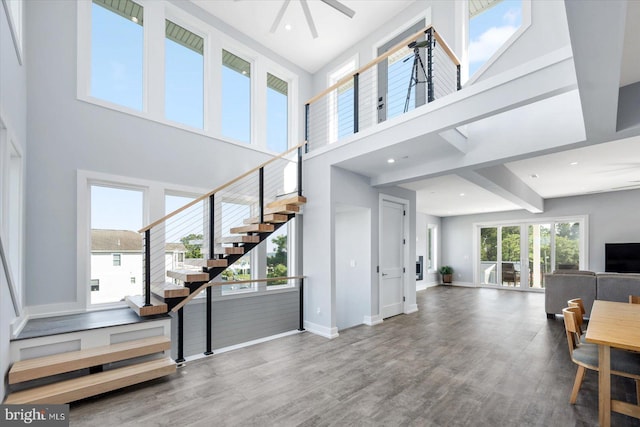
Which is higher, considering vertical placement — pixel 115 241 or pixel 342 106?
pixel 342 106

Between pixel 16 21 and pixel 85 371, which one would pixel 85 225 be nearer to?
pixel 85 371

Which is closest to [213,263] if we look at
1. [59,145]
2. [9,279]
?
[9,279]

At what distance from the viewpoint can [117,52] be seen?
4.27m

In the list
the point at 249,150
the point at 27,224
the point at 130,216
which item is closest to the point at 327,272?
the point at 249,150

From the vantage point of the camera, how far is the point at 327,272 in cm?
488

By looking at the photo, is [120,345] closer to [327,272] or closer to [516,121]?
[327,272]

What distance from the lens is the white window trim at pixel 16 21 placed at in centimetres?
266

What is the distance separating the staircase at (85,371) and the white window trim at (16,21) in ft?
9.80

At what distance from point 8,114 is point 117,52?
6.95 ft

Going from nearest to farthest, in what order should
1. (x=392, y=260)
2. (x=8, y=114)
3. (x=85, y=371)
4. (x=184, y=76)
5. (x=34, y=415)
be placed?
(x=34, y=415)
(x=8, y=114)
(x=85, y=371)
(x=184, y=76)
(x=392, y=260)

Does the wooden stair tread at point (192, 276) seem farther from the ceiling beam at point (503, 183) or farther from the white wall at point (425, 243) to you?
the white wall at point (425, 243)

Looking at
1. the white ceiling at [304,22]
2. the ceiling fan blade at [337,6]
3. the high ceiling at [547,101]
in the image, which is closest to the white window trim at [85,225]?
the high ceiling at [547,101]

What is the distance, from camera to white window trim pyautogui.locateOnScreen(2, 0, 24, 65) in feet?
8.74

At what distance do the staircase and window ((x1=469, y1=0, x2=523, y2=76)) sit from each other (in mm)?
5568
